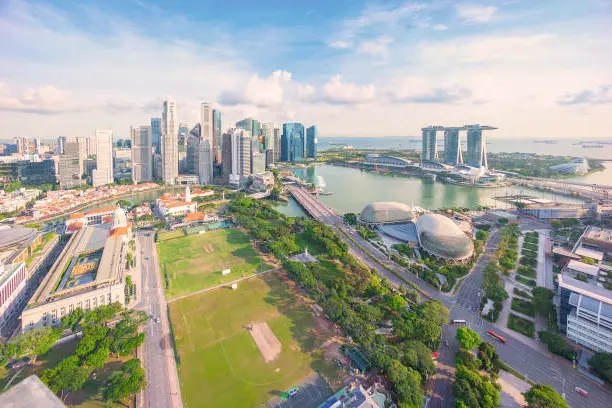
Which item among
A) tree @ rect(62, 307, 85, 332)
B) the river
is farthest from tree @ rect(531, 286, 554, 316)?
the river

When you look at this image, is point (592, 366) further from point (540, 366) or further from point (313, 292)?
point (313, 292)

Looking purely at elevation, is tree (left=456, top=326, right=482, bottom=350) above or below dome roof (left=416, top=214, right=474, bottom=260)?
below

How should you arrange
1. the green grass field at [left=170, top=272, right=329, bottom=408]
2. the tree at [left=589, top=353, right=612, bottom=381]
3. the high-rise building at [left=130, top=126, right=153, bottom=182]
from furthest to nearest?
the high-rise building at [left=130, top=126, right=153, bottom=182], the tree at [left=589, top=353, right=612, bottom=381], the green grass field at [left=170, top=272, right=329, bottom=408]

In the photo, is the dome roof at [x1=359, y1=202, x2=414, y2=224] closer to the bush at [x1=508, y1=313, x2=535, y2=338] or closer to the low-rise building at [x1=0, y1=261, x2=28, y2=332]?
the bush at [x1=508, y1=313, x2=535, y2=338]

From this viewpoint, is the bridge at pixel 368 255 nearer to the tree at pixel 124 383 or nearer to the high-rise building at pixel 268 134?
the tree at pixel 124 383

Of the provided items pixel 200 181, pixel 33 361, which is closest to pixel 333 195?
pixel 200 181

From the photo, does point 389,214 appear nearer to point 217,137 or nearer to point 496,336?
point 496,336
